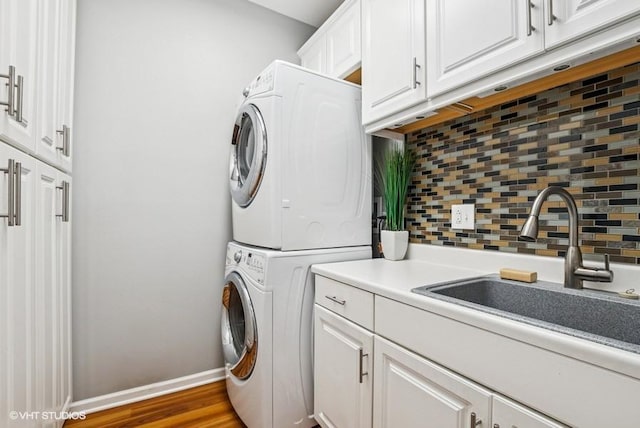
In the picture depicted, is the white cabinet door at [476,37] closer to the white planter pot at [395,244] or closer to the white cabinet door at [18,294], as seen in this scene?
the white planter pot at [395,244]

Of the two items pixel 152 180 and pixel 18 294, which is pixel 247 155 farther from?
pixel 18 294

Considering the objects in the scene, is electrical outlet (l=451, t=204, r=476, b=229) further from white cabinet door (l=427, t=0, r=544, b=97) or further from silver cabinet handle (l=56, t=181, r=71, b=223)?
silver cabinet handle (l=56, t=181, r=71, b=223)

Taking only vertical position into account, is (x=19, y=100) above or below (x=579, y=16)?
below

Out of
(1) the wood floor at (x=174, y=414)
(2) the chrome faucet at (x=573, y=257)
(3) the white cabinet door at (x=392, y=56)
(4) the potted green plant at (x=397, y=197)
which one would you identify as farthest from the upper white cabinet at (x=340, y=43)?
(1) the wood floor at (x=174, y=414)

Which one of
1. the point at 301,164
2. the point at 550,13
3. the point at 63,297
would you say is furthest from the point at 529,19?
the point at 63,297

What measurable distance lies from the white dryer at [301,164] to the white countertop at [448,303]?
0.24m

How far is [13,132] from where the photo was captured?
35.0 inches

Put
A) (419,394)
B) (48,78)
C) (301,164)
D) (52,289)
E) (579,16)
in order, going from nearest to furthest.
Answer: (579,16) < (419,394) < (48,78) < (52,289) < (301,164)

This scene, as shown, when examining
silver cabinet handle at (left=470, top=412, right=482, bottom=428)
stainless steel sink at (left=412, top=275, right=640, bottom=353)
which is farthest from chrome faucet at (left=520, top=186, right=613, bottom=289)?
silver cabinet handle at (left=470, top=412, right=482, bottom=428)

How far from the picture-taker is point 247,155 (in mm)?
1794

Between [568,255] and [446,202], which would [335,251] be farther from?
[568,255]

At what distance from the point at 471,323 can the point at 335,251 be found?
919 millimetres

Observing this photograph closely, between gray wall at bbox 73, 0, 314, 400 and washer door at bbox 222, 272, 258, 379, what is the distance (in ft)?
0.93

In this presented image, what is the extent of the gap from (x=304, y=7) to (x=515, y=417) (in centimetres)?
Answer: 252
